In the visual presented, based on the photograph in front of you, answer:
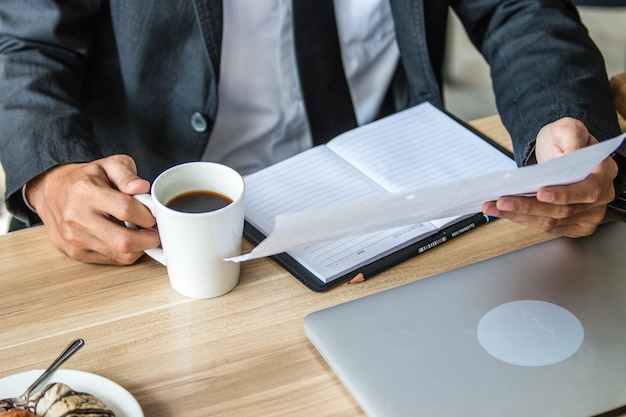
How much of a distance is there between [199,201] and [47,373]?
0.75ft

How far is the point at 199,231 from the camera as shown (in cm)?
74

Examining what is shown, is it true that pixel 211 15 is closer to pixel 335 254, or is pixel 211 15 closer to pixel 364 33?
pixel 364 33

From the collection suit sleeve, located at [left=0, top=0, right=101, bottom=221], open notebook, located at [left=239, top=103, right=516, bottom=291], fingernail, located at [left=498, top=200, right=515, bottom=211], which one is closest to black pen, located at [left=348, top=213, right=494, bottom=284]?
open notebook, located at [left=239, top=103, right=516, bottom=291]

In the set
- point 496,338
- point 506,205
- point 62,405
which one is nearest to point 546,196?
point 506,205

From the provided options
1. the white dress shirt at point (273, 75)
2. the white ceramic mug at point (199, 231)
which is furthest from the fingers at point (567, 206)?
the white dress shirt at point (273, 75)

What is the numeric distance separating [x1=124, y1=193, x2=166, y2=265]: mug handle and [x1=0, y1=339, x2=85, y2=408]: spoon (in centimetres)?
13

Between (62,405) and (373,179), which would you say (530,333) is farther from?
(62,405)

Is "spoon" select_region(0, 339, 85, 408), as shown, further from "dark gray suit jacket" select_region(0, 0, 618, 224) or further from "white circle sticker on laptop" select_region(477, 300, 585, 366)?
"white circle sticker on laptop" select_region(477, 300, 585, 366)

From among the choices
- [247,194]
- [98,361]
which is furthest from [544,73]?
[98,361]

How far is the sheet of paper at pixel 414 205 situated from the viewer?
0.61 metres

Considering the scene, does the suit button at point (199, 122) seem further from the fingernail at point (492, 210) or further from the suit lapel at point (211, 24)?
the fingernail at point (492, 210)

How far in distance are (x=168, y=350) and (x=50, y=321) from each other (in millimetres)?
134

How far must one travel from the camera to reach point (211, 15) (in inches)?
42.1

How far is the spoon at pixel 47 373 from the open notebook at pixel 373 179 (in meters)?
0.24
